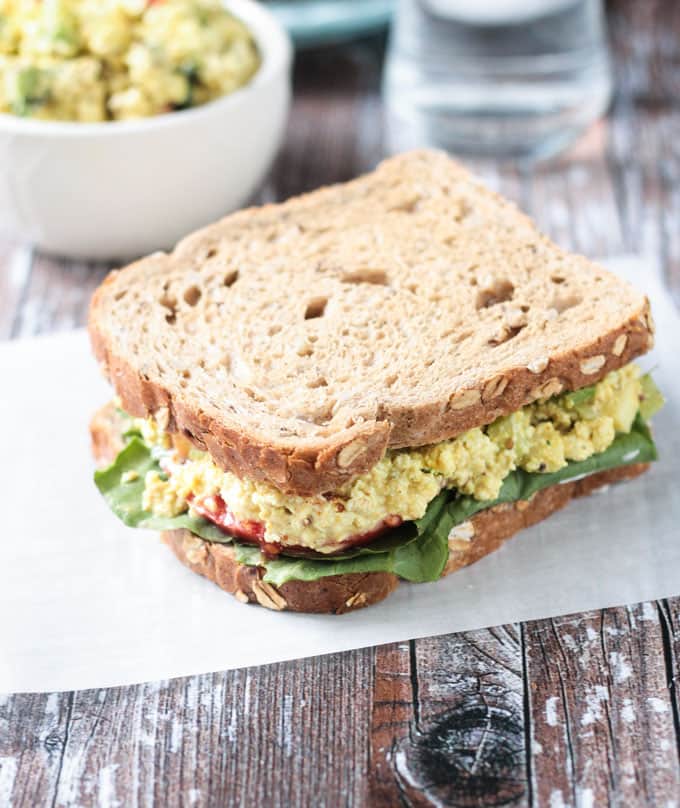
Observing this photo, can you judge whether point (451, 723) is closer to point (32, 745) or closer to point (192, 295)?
point (32, 745)

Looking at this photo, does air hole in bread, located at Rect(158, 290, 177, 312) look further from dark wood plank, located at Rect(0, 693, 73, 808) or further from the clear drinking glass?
the clear drinking glass

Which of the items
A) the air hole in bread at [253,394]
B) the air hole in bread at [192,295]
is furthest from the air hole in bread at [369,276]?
the air hole in bread at [253,394]

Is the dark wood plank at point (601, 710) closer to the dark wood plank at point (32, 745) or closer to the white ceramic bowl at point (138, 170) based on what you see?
the dark wood plank at point (32, 745)

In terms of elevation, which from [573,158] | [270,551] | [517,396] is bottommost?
[573,158]

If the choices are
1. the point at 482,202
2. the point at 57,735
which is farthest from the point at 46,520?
the point at 482,202

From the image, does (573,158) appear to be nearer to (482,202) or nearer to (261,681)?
(482,202)

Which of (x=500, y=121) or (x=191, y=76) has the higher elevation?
(x=191, y=76)

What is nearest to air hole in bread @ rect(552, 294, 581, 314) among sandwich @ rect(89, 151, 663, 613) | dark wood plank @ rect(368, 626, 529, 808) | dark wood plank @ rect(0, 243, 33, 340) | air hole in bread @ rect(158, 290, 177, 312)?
sandwich @ rect(89, 151, 663, 613)

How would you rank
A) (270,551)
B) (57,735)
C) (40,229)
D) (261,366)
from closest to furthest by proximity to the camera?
(57,735), (270,551), (261,366), (40,229)
